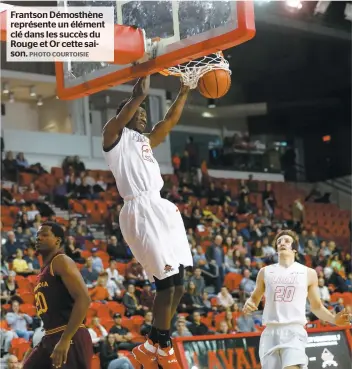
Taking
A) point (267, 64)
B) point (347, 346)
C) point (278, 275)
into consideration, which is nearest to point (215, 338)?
point (347, 346)

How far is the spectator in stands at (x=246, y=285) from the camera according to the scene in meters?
14.9

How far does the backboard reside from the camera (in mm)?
5254

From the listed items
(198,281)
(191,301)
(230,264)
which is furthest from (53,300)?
(230,264)

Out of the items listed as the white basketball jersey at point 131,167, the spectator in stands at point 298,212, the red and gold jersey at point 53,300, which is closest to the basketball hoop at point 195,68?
the white basketball jersey at point 131,167

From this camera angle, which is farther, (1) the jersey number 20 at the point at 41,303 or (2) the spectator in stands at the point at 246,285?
(2) the spectator in stands at the point at 246,285

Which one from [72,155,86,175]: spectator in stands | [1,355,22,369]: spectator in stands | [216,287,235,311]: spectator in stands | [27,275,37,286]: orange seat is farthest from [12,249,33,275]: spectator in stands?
[72,155,86,175]: spectator in stands

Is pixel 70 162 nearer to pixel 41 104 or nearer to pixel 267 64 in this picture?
pixel 41 104

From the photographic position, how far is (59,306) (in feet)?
16.9

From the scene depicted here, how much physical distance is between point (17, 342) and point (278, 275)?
482 cm

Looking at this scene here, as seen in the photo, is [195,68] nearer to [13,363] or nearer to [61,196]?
[13,363]

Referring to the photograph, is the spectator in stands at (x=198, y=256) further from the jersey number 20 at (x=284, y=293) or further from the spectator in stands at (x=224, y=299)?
the jersey number 20 at (x=284, y=293)

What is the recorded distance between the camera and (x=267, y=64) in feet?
82.7

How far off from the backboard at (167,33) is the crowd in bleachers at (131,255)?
3616 mm

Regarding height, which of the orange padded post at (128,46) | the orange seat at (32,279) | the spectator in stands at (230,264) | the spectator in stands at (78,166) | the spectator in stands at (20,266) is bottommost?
the spectator in stands at (230,264)
